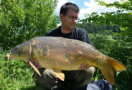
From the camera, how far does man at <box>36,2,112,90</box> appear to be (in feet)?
7.52

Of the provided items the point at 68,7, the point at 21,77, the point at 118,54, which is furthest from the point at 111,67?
the point at 21,77

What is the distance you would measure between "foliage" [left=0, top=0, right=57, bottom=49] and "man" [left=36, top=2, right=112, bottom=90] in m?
2.57

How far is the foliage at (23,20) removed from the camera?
4.97 metres

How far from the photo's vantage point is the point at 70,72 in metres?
2.47

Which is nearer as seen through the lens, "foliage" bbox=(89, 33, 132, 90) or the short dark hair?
the short dark hair

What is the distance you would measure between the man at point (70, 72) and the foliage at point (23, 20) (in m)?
2.57

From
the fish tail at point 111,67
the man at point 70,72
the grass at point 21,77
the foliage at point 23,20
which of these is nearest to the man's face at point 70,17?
the man at point 70,72

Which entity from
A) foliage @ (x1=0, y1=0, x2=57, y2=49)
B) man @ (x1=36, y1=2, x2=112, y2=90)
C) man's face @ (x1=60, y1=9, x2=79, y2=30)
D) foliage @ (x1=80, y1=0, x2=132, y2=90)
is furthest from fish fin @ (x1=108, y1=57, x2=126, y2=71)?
foliage @ (x1=0, y1=0, x2=57, y2=49)

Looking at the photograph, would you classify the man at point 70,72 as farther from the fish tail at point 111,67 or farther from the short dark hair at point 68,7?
the fish tail at point 111,67

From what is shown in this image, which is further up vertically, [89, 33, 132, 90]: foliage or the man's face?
the man's face

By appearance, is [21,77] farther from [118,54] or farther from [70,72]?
[118,54]

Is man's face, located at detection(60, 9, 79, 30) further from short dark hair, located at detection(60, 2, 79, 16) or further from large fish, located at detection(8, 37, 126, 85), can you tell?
large fish, located at detection(8, 37, 126, 85)

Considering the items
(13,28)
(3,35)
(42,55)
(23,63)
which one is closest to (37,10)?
(13,28)

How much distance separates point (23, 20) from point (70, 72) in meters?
3.06
